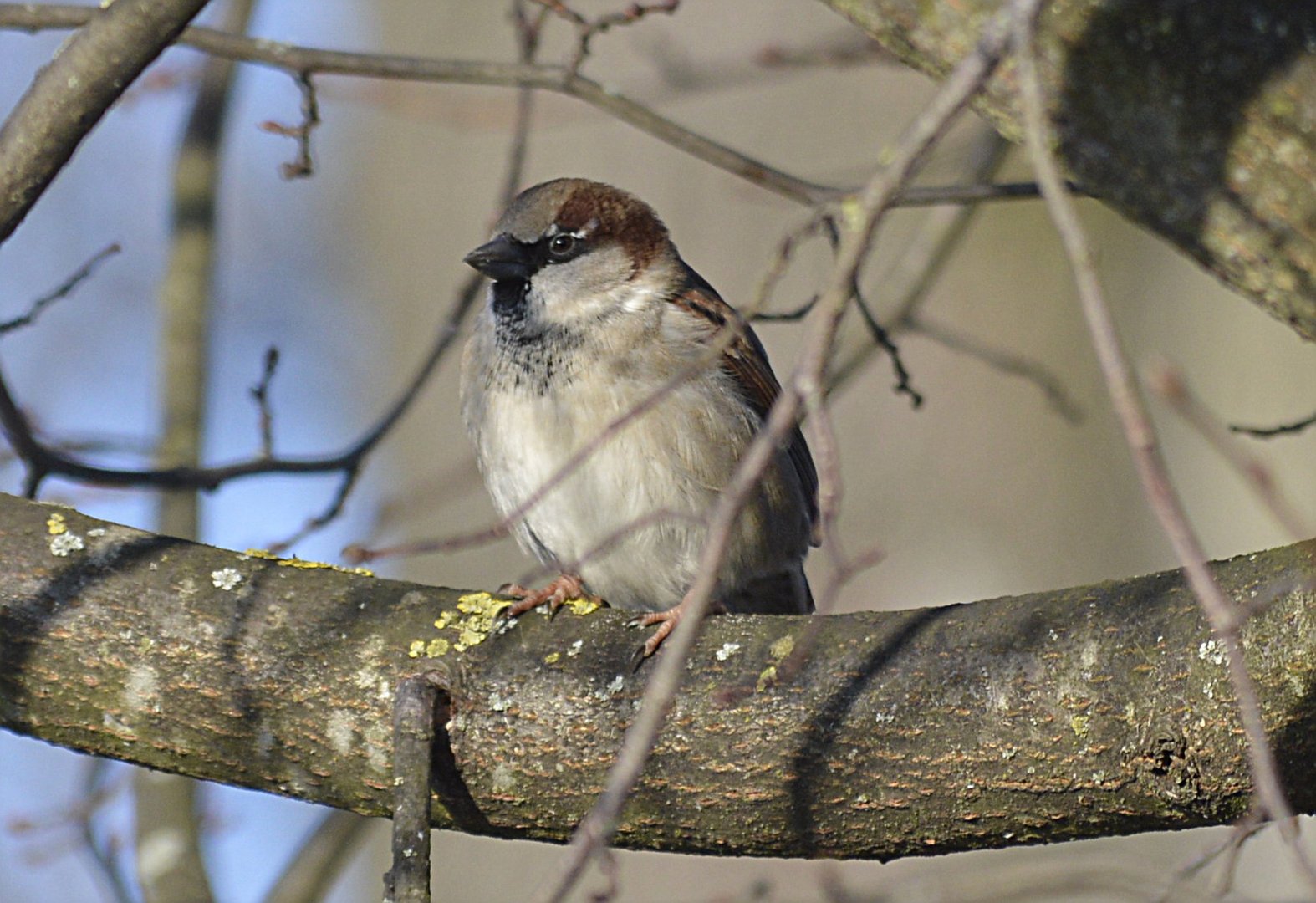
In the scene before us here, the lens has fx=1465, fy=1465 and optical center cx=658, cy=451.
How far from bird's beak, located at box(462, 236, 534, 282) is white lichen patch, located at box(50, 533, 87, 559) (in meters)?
1.32

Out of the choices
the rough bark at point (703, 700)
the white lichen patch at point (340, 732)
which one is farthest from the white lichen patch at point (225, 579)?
the white lichen patch at point (340, 732)

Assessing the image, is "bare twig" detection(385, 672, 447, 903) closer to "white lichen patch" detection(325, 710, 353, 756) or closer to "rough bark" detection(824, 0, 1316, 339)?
"white lichen patch" detection(325, 710, 353, 756)

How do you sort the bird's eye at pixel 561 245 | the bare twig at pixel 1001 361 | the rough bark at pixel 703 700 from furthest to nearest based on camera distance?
the bare twig at pixel 1001 361 → the bird's eye at pixel 561 245 → the rough bark at pixel 703 700

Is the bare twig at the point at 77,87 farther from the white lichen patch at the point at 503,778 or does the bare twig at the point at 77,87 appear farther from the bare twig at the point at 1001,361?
the bare twig at the point at 1001,361

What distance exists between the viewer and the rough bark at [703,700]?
2229 mm

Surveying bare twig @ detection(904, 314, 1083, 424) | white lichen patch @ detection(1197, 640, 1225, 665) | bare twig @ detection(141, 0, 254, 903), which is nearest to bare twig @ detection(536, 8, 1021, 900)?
white lichen patch @ detection(1197, 640, 1225, 665)

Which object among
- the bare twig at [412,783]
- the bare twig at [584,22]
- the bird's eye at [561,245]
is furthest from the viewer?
the bird's eye at [561,245]

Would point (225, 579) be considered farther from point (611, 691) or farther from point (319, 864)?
point (319, 864)

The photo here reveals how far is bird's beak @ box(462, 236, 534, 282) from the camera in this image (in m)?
3.76

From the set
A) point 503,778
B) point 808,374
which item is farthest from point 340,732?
point 808,374

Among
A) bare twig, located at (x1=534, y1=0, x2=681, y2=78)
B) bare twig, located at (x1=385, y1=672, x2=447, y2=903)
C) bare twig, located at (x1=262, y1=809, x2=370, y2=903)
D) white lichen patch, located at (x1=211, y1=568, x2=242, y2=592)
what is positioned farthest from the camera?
bare twig, located at (x1=262, y1=809, x2=370, y2=903)

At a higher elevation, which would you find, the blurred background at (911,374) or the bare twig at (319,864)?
the blurred background at (911,374)

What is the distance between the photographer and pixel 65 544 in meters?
2.73

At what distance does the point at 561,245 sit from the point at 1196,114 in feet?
5.75
